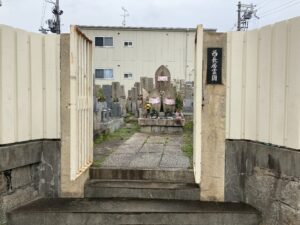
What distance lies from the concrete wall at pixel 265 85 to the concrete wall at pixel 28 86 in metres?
2.39

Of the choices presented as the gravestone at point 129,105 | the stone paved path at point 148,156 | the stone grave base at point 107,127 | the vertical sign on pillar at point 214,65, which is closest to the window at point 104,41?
the gravestone at point 129,105

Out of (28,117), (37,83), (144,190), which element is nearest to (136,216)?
(144,190)

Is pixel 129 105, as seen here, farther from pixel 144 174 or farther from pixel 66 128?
pixel 66 128

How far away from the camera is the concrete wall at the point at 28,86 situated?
3.77 m

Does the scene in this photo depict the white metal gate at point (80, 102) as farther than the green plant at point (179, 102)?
No

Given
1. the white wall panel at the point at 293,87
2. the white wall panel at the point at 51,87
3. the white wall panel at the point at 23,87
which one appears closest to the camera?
the white wall panel at the point at 293,87

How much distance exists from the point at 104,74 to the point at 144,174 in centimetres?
2363

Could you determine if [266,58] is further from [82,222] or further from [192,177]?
[82,222]

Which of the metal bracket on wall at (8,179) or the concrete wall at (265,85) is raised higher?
the concrete wall at (265,85)

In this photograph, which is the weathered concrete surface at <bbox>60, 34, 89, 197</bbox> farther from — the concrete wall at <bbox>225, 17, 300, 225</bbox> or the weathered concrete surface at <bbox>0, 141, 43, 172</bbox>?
the concrete wall at <bbox>225, 17, 300, 225</bbox>

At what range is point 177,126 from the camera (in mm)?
9641

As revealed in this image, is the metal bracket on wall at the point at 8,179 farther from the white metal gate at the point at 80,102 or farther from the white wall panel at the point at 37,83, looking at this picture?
the white metal gate at the point at 80,102

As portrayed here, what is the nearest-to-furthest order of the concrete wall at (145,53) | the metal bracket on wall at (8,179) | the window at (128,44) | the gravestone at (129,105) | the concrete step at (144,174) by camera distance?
the metal bracket on wall at (8,179)
the concrete step at (144,174)
the gravestone at (129,105)
the concrete wall at (145,53)
the window at (128,44)

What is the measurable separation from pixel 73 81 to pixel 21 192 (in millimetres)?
1643
